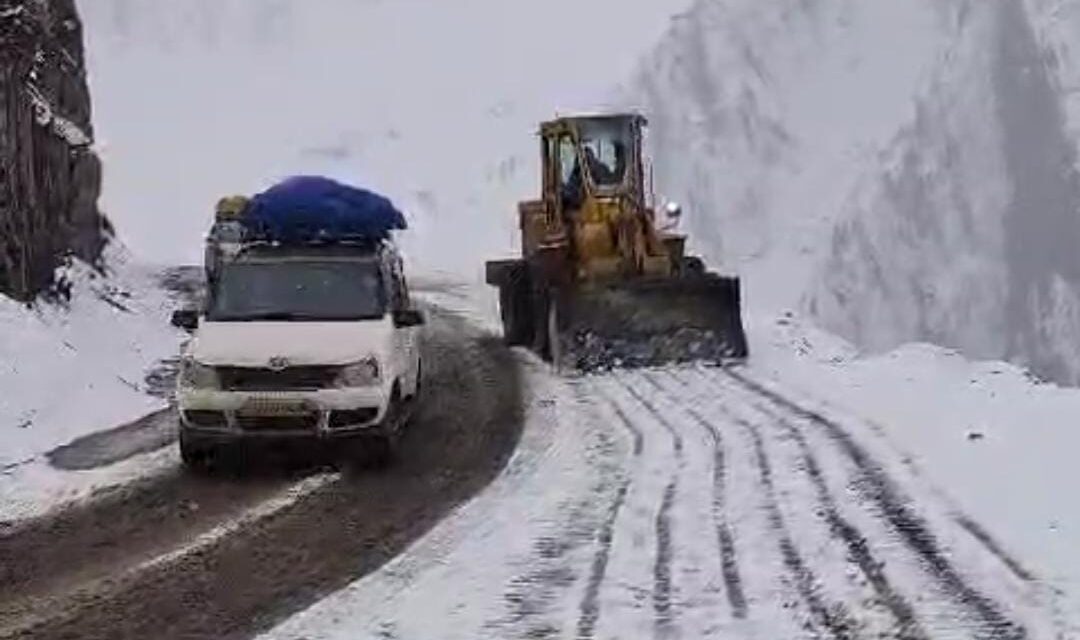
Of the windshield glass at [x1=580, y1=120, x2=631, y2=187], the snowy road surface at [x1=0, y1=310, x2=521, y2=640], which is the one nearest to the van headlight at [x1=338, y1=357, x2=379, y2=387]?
the snowy road surface at [x1=0, y1=310, x2=521, y2=640]

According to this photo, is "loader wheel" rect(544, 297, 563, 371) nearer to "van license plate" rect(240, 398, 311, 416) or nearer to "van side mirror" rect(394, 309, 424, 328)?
"van side mirror" rect(394, 309, 424, 328)

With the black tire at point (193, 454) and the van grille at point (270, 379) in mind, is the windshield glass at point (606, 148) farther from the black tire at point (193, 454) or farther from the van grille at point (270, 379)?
the van grille at point (270, 379)

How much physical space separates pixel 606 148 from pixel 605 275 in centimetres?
159

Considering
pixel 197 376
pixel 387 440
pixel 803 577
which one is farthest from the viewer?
pixel 387 440

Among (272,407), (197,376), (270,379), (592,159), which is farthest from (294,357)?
(592,159)

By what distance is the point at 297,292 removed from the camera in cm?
1253

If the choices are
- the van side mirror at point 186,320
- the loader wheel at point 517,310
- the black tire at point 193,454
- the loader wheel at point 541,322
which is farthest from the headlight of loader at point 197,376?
the loader wheel at point 517,310

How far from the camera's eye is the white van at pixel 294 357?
1134cm

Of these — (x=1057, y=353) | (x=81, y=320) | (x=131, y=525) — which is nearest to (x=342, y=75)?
(x=1057, y=353)

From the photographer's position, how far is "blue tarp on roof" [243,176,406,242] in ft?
Result: 59.4

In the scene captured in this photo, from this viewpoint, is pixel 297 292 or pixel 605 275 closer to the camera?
pixel 297 292

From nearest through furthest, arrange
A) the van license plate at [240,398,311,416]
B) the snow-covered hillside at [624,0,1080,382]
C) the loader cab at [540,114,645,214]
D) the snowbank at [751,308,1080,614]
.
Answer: the snowbank at [751,308,1080,614]
the van license plate at [240,398,311,416]
the loader cab at [540,114,645,214]
the snow-covered hillside at [624,0,1080,382]

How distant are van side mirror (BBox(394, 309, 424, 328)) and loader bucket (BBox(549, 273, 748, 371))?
16.2ft

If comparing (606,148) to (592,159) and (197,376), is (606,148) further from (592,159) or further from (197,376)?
(197,376)
